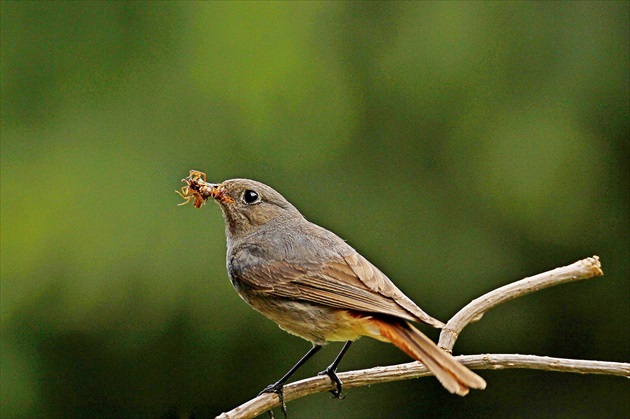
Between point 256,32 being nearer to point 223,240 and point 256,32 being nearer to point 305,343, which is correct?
point 223,240

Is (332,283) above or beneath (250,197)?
beneath

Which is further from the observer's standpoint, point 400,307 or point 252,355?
point 252,355

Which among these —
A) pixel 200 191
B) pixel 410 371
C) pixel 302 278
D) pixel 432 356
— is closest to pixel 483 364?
pixel 410 371

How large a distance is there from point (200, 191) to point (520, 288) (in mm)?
1394

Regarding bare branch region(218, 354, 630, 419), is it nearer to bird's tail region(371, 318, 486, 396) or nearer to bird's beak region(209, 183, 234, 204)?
bird's tail region(371, 318, 486, 396)

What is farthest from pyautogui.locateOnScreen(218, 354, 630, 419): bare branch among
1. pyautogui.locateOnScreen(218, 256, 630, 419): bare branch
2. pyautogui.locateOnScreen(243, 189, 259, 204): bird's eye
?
pyautogui.locateOnScreen(243, 189, 259, 204): bird's eye

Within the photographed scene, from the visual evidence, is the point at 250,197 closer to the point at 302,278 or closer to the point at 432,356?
the point at 302,278

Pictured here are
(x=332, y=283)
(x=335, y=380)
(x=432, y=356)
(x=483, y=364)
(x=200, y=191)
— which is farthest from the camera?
(x=200, y=191)

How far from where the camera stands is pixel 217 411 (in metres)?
6.54

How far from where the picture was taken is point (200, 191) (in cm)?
446

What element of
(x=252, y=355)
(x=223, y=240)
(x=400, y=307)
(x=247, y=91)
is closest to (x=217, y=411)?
(x=252, y=355)

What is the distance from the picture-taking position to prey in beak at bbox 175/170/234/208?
446 centimetres

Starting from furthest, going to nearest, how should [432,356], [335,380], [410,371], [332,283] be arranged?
[335,380]
[332,283]
[410,371]
[432,356]

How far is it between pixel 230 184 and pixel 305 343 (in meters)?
2.51
